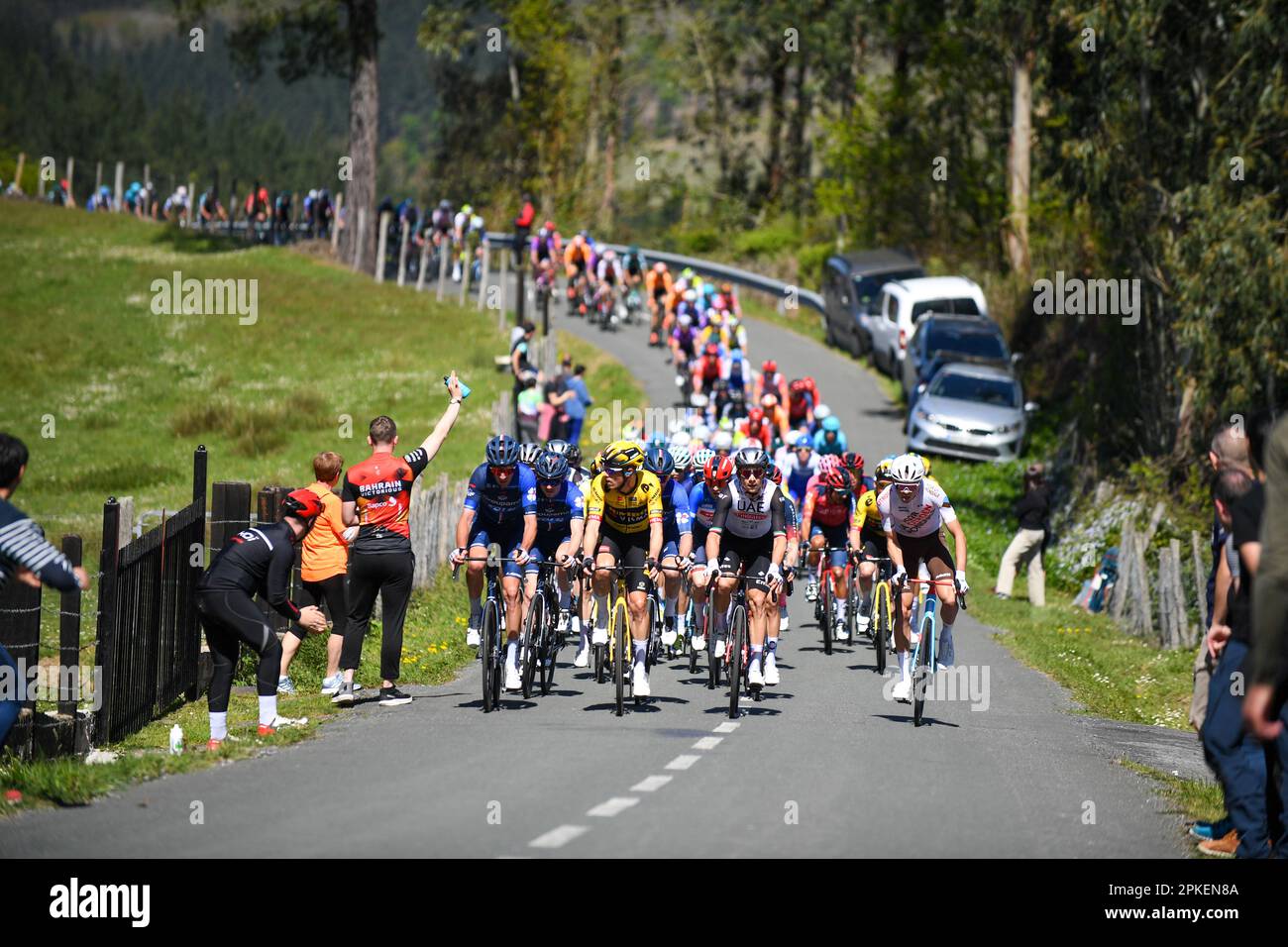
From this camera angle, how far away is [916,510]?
47.7 ft

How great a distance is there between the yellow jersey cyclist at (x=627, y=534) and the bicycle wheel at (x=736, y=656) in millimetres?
679

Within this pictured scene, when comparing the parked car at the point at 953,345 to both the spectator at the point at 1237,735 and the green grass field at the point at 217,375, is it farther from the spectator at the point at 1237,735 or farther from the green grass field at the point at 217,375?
the spectator at the point at 1237,735

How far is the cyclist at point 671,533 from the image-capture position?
48.4 ft

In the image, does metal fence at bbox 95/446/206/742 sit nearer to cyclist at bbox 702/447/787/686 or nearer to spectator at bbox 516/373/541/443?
cyclist at bbox 702/447/787/686

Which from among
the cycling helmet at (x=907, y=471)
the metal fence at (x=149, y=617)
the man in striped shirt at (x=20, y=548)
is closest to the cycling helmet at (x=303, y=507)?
the metal fence at (x=149, y=617)

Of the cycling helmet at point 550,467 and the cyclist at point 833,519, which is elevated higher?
the cycling helmet at point 550,467

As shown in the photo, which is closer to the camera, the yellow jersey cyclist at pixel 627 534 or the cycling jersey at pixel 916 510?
the yellow jersey cyclist at pixel 627 534

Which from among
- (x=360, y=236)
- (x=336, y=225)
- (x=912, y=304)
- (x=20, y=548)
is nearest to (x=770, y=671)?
(x=20, y=548)

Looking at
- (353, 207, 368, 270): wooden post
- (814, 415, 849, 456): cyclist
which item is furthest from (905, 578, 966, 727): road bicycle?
(353, 207, 368, 270): wooden post

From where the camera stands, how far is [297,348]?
149 ft

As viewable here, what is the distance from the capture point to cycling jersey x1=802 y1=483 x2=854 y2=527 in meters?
18.6

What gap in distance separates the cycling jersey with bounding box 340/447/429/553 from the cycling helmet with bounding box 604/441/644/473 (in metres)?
1.51

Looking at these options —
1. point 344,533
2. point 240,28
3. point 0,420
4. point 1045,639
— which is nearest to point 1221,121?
point 1045,639

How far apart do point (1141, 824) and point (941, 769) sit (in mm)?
1665
